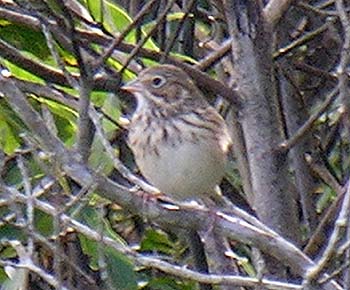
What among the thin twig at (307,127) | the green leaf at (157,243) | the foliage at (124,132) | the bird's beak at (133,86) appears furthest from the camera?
the green leaf at (157,243)

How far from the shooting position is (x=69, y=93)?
5.62m

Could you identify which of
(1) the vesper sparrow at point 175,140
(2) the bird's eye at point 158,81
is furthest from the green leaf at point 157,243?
(2) the bird's eye at point 158,81

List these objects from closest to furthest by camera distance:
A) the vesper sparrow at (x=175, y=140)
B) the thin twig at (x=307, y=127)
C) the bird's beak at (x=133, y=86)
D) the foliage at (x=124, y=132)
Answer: the foliage at (x=124, y=132)
the thin twig at (x=307, y=127)
the vesper sparrow at (x=175, y=140)
the bird's beak at (x=133, y=86)

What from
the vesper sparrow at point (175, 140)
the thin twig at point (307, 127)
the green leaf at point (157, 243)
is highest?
the thin twig at point (307, 127)

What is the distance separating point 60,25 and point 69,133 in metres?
0.85

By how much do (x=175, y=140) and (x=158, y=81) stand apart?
0.98 feet

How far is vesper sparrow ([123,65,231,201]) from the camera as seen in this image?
5.64 m

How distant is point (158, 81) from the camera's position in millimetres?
5887

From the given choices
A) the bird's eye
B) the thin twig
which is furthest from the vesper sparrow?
the thin twig

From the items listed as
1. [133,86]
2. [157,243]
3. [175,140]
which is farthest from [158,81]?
[157,243]

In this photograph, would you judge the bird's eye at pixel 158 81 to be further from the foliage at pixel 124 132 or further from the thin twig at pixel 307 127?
the thin twig at pixel 307 127

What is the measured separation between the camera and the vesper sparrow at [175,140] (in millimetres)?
5637

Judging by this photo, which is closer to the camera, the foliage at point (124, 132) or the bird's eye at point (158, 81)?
the foliage at point (124, 132)

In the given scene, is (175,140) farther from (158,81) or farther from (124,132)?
(124,132)
